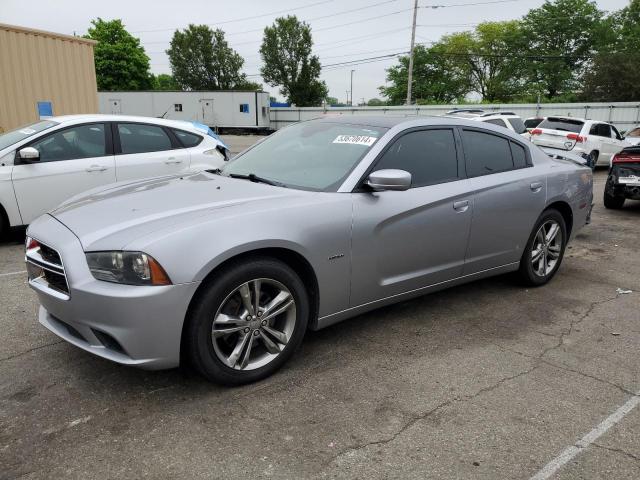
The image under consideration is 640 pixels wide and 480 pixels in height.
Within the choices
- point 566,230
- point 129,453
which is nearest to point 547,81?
point 566,230

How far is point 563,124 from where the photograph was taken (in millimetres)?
15930

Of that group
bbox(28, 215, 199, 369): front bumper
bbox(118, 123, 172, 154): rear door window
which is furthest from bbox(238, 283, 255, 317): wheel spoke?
bbox(118, 123, 172, 154): rear door window

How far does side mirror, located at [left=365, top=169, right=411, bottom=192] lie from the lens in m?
3.33

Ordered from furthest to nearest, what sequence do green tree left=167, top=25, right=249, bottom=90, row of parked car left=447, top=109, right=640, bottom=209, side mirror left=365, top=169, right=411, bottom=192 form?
green tree left=167, top=25, right=249, bottom=90 < row of parked car left=447, top=109, right=640, bottom=209 < side mirror left=365, top=169, right=411, bottom=192

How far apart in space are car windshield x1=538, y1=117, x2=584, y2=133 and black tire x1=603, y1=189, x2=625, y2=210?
6.68 metres

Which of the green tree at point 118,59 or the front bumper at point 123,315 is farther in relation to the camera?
the green tree at point 118,59

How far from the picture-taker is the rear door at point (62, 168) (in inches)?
242

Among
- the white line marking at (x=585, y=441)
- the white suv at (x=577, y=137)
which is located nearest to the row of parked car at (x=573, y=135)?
the white suv at (x=577, y=137)

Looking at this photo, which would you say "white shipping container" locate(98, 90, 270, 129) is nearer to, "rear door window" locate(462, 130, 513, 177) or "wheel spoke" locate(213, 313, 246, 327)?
"rear door window" locate(462, 130, 513, 177)

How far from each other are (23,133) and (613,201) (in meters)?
9.59

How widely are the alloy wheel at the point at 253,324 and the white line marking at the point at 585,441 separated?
153cm

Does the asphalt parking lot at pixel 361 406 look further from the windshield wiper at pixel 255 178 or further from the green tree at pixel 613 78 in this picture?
the green tree at pixel 613 78

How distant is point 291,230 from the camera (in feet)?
10.1

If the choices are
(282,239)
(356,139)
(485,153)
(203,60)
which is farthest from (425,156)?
(203,60)
